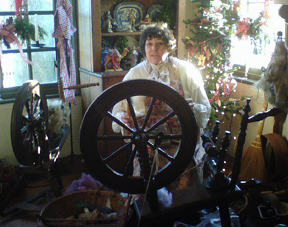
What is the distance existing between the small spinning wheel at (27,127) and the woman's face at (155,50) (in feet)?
2.75

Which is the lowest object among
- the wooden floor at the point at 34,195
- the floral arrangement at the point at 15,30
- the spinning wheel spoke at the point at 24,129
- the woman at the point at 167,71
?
the wooden floor at the point at 34,195

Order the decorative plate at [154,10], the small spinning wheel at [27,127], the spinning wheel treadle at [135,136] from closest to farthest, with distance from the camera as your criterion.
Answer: the spinning wheel treadle at [135,136]
the small spinning wheel at [27,127]
the decorative plate at [154,10]

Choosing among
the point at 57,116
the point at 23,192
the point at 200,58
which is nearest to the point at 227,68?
the point at 200,58

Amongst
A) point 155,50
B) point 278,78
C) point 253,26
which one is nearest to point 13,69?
point 155,50

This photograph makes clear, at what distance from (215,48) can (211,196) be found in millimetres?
1943

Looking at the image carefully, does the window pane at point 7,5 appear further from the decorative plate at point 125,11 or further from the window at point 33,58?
the decorative plate at point 125,11

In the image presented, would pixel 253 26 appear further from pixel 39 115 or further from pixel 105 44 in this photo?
pixel 39 115

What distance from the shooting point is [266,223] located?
1567mm

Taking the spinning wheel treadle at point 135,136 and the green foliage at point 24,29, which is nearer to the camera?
the spinning wheel treadle at point 135,136

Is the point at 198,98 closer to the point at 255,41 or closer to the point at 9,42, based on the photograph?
the point at 255,41

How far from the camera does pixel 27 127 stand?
93.7 inches

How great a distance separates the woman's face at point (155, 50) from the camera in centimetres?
219

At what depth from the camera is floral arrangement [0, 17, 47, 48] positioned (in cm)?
280

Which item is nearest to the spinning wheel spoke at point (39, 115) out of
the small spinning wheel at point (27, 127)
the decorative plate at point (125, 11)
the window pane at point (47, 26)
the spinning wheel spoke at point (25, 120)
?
the small spinning wheel at point (27, 127)
